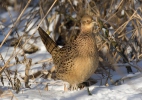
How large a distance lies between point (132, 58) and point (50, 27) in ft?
5.63

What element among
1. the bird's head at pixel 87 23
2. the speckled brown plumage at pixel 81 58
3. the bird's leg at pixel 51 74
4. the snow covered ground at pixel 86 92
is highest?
the bird's head at pixel 87 23

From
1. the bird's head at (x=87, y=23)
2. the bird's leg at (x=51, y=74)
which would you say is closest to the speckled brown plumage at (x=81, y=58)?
the bird's head at (x=87, y=23)

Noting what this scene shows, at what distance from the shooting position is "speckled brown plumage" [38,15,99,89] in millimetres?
3775

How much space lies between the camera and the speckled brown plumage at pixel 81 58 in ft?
12.4

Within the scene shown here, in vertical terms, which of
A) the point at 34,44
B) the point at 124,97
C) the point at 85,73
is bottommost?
the point at 124,97

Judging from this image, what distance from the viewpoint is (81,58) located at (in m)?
3.79

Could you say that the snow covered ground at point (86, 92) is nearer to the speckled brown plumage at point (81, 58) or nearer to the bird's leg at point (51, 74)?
the speckled brown plumage at point (81, 58)

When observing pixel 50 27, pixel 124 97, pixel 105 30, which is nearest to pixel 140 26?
pixel 105 30

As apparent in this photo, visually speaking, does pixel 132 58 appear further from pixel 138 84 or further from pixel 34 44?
pixel 34 44

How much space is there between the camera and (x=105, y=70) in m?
4.42

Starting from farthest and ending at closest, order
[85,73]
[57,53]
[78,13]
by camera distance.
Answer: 1. [78,13]
2. [57,53]
3. [85,73]

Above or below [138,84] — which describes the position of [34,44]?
above

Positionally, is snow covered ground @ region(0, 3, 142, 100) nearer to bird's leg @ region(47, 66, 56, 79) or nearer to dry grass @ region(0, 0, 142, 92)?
dry grass @ region(0, 0, 142, 92)

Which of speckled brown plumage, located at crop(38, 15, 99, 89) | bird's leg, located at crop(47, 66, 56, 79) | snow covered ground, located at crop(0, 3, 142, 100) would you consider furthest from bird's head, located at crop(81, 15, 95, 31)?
bird's leg, located at crop(47, 66, 56, 79)
